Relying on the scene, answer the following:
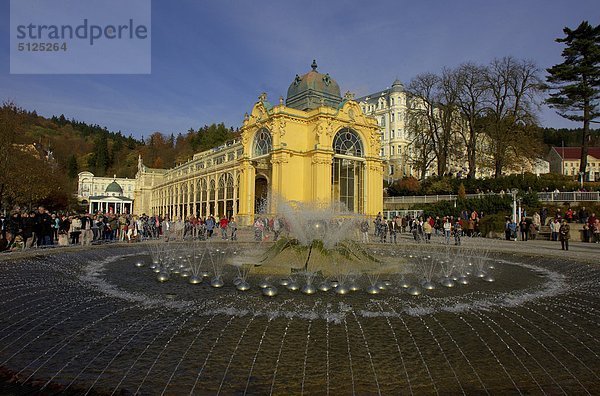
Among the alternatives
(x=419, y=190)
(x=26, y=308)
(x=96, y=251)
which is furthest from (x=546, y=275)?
(x=419, y=190)

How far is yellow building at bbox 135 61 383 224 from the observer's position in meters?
44.0

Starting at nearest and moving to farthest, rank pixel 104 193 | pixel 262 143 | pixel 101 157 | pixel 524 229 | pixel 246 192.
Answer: pixel 524 229
pixel 262 143
pixel 246 192
pixel 104 193
pixel 101 157

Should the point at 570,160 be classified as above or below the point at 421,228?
above

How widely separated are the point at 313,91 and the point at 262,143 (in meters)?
8.16

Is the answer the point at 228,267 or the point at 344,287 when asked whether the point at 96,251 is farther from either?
the point at 344,287

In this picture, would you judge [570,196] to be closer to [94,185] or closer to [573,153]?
[573,153]

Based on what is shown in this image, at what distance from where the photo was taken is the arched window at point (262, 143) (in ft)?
152

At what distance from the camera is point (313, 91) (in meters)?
47.5

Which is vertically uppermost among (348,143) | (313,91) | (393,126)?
(393,126)

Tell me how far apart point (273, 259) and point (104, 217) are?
17.4 metres

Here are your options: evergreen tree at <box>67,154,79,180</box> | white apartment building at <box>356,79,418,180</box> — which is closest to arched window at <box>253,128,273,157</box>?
white apartment building at <box>356,79,418,180</box>

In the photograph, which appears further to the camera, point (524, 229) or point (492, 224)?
point (492, 224)

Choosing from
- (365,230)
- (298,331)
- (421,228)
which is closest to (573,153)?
(421,228)

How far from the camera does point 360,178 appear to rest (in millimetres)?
47750
